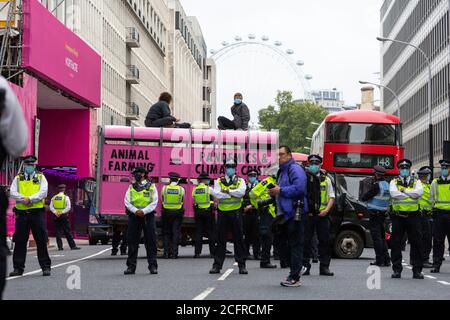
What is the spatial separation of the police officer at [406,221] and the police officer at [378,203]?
283 centimetres

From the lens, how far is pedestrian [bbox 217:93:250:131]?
27062 millimetres

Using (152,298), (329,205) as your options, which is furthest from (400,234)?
(152,298)

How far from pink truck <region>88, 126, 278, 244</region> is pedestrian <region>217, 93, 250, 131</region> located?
0.93ft

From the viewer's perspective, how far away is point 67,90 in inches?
1646

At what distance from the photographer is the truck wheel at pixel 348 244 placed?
87.2 ft

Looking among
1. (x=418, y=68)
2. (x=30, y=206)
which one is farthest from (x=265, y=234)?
(x=418, y=68)

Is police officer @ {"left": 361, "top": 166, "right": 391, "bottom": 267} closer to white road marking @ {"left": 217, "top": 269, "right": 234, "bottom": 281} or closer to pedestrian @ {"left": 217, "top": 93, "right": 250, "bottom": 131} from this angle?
white road marking @ {"left": 217, "top": 269, "right": 234, "bottom": 281}

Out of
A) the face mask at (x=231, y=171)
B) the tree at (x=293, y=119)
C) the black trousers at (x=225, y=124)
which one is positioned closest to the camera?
the face mask at (x=231, y=171)

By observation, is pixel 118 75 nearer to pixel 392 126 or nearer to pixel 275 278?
pixel 392 126

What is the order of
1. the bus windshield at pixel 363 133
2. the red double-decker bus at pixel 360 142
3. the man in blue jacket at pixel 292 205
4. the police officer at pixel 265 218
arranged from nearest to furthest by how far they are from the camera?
the man in blue jacket at pixel 292 205, the police officer at pixel 265 218, the red double-decker bus at pixel 360 142, the bus windshield at pixel 363 133

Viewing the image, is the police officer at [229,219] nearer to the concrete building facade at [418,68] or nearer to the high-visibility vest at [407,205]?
the high-visibility vest at [407,205]

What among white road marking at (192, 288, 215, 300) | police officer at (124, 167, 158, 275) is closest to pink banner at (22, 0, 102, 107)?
police officer at (124, 167, 158, 275)

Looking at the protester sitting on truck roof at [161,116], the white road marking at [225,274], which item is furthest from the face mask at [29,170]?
the protester sitting on truck roof at [161,116]

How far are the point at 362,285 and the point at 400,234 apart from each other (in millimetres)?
2377
